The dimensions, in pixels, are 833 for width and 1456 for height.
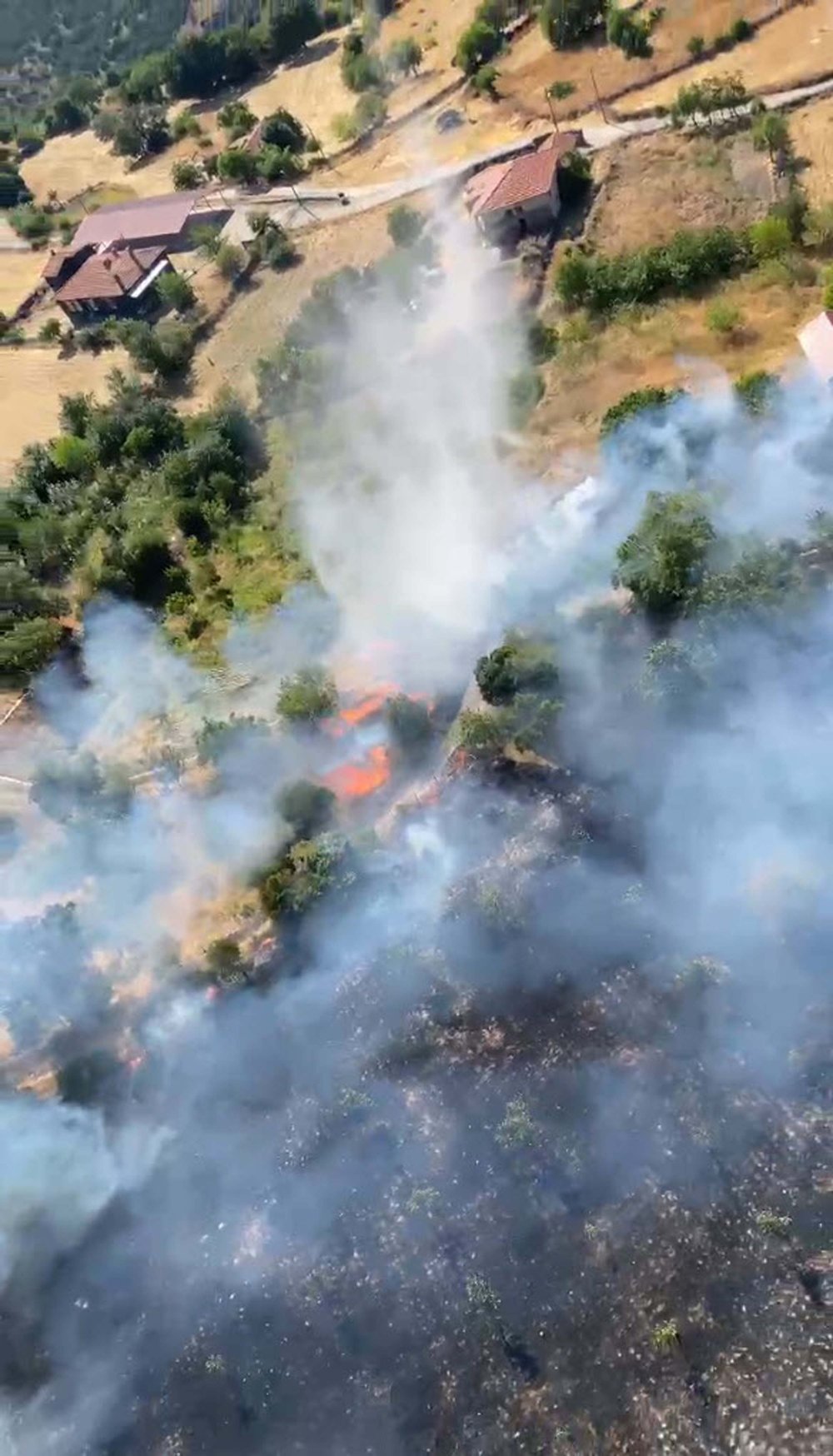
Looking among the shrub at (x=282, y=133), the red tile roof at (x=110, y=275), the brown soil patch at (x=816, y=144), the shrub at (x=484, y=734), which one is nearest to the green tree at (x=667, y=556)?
the shrub at (x=484, y=734)

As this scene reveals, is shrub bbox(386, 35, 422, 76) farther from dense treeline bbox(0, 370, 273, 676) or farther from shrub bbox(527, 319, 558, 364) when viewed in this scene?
shrub bbox(527, 319, 558, 364)

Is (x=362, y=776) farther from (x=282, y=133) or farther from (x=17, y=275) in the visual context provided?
(x=17, y=275)

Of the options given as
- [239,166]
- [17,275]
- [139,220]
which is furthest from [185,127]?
[17,275]

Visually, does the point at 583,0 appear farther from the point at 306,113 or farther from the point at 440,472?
the point at 440,472

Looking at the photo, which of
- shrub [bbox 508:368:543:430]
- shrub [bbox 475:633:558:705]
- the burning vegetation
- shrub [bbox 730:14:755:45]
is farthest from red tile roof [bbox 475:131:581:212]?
shrub [bbox 475:633:558:705]

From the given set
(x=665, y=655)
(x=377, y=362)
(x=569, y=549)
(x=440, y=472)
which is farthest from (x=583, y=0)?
(x=665, y=655)
